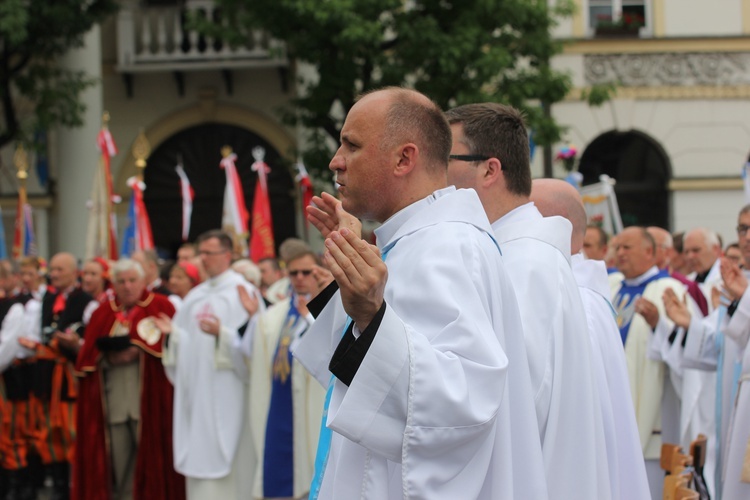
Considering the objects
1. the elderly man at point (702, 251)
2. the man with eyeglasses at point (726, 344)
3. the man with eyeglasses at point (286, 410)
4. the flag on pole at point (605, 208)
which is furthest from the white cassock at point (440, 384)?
the flag on pole at point (605, 208)

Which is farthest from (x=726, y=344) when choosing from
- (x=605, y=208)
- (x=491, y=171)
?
(x=605, y=208)

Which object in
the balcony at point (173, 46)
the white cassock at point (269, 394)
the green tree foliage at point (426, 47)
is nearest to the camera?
the white cassock at point (269, 394)

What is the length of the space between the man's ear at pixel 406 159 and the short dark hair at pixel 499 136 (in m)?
0.75

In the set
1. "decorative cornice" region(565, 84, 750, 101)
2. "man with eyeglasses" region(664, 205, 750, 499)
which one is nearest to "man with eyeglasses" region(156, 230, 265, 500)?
"man with eyeglasses" region(664, 205, 750, 499)

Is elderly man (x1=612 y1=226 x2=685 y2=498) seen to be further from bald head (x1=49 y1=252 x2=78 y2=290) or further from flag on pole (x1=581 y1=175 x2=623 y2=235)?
bald head (x1=49 y1=252 x2=78 y2=290)

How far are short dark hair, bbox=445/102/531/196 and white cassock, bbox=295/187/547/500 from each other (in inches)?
27.3

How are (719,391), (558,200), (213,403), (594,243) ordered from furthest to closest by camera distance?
(213,403)
(594,243)
(719,391)
(558,200)

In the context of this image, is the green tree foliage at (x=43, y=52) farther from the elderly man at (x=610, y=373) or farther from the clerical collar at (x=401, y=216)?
the clerical collar at (x=401, y=216)

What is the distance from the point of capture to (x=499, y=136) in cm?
371

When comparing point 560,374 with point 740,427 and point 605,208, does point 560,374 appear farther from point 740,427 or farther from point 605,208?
point 605,208

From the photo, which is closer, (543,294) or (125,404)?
(543,294)

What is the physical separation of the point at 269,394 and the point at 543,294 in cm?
565

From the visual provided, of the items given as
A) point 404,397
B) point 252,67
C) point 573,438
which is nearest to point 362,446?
point 404,397

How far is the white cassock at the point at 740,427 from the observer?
5609 mm
